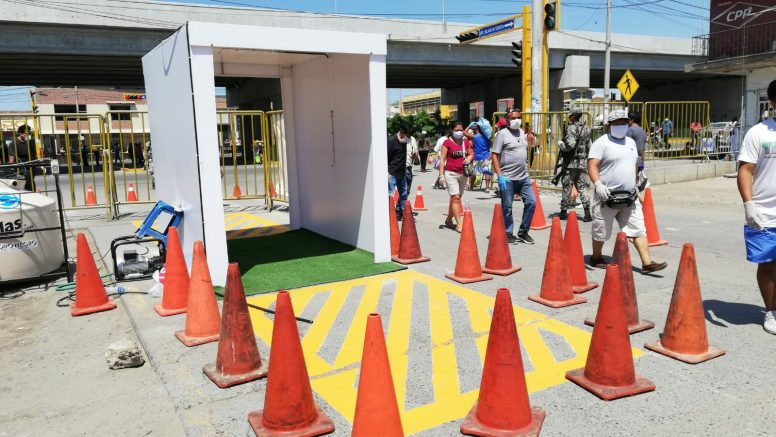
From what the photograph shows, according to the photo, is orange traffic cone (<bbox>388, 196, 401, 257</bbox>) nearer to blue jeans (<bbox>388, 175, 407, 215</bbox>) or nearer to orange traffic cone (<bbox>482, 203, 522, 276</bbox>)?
orange traffic cone (<bbox>482, 203, 522, 276</bbox>)

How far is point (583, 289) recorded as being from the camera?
618 cm

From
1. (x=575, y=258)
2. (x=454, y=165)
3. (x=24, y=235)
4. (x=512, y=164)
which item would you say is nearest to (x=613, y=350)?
(x=575, y=258)

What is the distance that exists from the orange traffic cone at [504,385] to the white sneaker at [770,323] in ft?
8.74

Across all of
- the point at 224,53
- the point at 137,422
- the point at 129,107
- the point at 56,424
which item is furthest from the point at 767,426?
the point at 129,107

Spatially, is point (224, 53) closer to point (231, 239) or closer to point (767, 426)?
point (231, 239)

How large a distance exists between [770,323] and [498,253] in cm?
293

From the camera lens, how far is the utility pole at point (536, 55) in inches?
651

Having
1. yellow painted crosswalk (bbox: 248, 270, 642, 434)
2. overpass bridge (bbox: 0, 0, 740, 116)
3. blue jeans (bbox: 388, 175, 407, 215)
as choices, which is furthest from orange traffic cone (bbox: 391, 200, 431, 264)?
overpass bridge (bbox: 0, 0, 740, 116)

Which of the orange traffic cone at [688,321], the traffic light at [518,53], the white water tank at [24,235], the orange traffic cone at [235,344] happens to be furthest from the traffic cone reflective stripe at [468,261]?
the traffic light at [518,53]

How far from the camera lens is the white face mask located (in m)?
6.48

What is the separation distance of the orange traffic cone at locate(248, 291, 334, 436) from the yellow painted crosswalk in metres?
0.35

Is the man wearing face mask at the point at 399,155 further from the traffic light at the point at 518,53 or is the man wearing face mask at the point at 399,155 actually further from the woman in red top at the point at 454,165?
the traffic light at the point at 518,53

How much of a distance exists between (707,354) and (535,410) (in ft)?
5.48

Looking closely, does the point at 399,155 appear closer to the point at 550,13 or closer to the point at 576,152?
the point at 576,152
